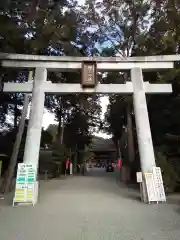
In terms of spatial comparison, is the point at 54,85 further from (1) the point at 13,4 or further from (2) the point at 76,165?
(2) the point at 76,165

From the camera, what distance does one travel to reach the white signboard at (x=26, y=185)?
9148 mm

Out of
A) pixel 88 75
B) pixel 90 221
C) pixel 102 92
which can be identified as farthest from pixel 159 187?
pixel 88 75

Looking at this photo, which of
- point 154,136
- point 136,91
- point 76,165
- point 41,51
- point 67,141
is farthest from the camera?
point 76,165

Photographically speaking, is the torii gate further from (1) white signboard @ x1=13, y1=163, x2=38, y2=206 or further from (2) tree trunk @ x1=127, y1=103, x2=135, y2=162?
(2) tree trunk @ x1=127, y1=103, x2=135, y2=162

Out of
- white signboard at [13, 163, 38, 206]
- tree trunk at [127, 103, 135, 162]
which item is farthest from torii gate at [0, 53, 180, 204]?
tree trunk at [127, 103, 135, 162]

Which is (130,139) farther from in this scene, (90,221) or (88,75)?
(90,221)

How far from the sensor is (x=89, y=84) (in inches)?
413

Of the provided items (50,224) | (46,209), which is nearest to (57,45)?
(46,209)

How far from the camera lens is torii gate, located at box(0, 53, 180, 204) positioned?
10.3 m

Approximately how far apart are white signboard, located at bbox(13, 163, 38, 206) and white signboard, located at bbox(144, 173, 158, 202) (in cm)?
416

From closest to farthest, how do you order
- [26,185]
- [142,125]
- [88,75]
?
[26,185] < [142,125] < [88,75]

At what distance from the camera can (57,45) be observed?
14.2 metres

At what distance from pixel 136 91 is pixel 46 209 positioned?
5844mm

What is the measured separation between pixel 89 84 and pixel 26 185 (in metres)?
4.61
